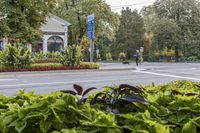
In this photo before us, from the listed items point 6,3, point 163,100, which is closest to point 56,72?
point 6,3

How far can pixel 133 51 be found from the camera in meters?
75.4

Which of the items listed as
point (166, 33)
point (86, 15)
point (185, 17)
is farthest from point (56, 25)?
point (185, 17)

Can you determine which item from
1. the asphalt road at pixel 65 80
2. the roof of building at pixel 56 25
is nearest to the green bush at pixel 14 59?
the asphalt road at pixel 65 80

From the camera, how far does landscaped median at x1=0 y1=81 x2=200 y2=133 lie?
2059 mm

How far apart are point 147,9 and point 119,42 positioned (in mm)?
24175

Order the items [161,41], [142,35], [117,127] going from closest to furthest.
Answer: [117,127]
[161,41]
[142,35]

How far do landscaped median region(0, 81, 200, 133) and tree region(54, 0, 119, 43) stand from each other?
4363 cm

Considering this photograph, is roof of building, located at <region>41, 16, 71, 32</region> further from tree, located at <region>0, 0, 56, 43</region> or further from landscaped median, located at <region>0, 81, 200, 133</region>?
landscaped median, located at <region>0, 81, 200, 133</region>

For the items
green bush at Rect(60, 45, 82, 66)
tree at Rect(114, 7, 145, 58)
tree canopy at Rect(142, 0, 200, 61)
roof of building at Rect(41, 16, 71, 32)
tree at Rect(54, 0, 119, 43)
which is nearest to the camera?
green bush at Rect(60, 45, 82, 66)

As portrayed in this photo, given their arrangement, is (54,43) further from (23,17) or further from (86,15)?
(23,17)

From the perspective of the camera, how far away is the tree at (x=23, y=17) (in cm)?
3306

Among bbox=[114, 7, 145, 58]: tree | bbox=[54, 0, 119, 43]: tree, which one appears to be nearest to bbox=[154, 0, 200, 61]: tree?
bbox=[114, 7, 145, 58]: tree

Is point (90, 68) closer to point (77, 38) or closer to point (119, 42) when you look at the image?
point (77, 38)

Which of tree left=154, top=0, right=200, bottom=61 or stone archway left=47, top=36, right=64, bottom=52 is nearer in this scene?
stone archway left=47, top=36, right=64, bottom=52
